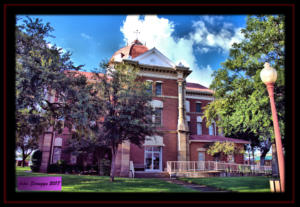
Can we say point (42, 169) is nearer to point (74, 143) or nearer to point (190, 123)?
point (74, 143)

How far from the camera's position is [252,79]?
16.1 m

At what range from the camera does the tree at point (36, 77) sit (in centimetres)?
901

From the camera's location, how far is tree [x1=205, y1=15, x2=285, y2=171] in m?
14.6

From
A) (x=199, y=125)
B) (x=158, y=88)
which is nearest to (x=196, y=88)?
(x=199, y=125)

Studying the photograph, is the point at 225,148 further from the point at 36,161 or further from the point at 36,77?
the point at 36,77

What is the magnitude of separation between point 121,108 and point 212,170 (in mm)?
12672

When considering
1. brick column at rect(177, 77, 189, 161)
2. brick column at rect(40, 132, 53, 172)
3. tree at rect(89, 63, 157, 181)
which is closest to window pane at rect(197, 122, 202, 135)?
brick column at rect(177, 77, 189, 161)

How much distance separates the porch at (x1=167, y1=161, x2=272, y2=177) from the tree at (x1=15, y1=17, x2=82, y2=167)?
12.4 m

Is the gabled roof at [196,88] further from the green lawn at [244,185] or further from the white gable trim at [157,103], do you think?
the green lawn at [244,185]

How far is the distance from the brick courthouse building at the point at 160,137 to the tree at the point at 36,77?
988cm
